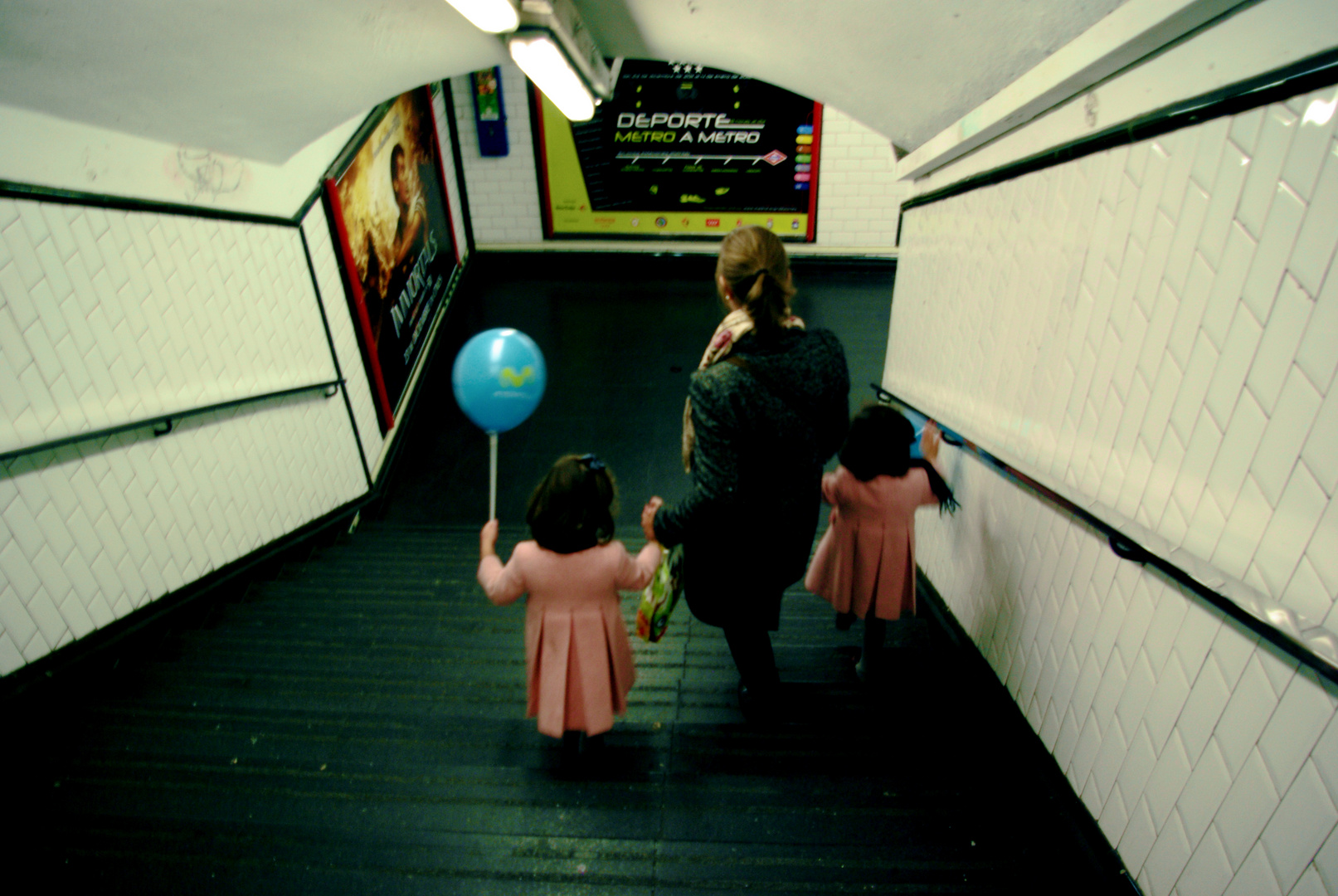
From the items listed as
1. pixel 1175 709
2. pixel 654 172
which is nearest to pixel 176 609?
pixel 1175 709

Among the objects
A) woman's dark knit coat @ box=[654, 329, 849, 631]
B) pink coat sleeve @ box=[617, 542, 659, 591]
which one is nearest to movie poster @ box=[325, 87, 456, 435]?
pink coat sleeve @ box=[617, 542, 659, 591]

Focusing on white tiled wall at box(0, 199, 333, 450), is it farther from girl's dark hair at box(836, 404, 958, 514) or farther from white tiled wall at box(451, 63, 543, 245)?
white tiled wall at box(451, 63, 543, 245)

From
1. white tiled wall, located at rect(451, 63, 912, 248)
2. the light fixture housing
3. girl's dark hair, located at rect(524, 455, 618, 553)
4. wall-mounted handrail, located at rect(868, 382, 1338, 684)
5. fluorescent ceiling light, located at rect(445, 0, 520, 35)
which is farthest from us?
A: white tiled wall, located at rect(451, 63, 912, 248)

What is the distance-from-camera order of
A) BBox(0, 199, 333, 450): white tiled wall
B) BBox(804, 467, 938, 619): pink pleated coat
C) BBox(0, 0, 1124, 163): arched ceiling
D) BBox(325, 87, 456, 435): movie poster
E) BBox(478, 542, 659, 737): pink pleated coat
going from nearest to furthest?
1. BBox(478, 542, 659, 737): pink pleated coat
2. BBox(0, 0, 1124, 163): arched ceiling
3. BBox(804, 467, 938, 619): pink pleated coat
4. BBox(0, 199, 333, 450): white tiled wall
5. BBox(325, 87, 456, 435): movie poster

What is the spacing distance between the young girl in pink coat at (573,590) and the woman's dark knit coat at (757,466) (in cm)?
16

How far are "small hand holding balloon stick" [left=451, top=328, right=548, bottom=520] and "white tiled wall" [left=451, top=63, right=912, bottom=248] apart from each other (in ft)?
15.4

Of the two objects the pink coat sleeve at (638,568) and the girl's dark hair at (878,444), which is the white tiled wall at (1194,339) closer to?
the girl's dark hair at (878,444)

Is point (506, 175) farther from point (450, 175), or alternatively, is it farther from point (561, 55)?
point (561, 55)

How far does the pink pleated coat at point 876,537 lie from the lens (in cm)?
210

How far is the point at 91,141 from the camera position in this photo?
2402mm

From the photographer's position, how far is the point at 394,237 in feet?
16.4

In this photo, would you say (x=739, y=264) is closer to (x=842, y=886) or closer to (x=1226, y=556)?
(x=1226, y=556)

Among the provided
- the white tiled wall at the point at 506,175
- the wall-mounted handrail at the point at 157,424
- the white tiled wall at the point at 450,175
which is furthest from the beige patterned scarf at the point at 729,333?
the white tiled wall at the point at 506,175

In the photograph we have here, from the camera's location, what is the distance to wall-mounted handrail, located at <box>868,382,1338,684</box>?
1.00 metres
